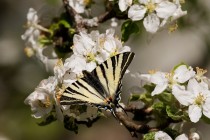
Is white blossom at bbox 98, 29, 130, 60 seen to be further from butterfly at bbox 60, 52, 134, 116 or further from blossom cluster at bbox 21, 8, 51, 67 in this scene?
blossom cluster at bbox 21, 8, 51, 67

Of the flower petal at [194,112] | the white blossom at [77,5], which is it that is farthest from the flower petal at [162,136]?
the white blossom at [77,5]

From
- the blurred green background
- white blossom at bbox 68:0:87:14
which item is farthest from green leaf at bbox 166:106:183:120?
the blurred green background

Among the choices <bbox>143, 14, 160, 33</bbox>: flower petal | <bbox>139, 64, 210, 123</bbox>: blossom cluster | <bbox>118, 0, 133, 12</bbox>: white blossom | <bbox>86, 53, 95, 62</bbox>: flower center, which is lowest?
<bbox>139, 64, 210, 123</bbox>: blossom cluster

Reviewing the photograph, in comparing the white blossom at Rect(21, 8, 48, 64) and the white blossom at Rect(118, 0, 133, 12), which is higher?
the white blossom at Rect(118, 0, 133, 12)

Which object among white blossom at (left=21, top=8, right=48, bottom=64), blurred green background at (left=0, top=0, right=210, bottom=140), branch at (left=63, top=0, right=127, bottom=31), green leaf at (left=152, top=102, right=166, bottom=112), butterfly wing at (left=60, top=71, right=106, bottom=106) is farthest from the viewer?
blurred green background at (left=0, top=0, right=210, bottom=140)

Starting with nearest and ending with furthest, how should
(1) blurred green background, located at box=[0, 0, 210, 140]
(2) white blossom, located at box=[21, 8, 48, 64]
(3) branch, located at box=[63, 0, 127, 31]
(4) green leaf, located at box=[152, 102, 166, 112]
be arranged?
(4) green leaf, located at box=[152, 102, 166, 112] < (3) branch, located at box=[63, 0, 127, 31] < (2) white blossom, located at box=[21, 8, 48, 64] < (1) blurred green background, located at box=[0, 0, 210, 140]

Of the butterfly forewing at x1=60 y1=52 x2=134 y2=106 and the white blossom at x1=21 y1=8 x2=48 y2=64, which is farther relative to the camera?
the white blossom at x1=21 y1=8 x2=48 y2=64

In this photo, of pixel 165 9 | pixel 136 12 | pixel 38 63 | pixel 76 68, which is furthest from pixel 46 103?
pixel 38 63

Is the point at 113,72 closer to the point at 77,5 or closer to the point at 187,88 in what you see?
the point at 187,88
